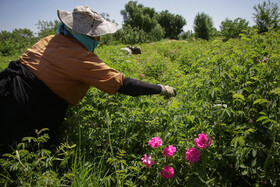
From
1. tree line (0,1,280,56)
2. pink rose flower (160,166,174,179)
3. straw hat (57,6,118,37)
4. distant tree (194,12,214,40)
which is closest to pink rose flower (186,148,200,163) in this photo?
pink rose flower (160,166,174,179)

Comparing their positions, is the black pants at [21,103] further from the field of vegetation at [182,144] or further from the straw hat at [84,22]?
the straw hat at [84,22]

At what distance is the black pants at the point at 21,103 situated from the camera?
1554mm

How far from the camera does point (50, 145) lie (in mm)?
1757

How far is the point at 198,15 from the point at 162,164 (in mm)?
41443

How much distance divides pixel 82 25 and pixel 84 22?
40 millimetres

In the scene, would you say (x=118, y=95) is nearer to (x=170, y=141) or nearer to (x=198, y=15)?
(x=170, y=141)

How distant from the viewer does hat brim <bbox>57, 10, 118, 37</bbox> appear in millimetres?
1657

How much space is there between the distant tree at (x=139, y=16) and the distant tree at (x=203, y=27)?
372 inches

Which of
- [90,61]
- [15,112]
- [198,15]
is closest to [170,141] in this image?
[90,61]

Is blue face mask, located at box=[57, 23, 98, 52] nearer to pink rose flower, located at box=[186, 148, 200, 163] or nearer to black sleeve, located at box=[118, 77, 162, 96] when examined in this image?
black sleeve, located at box=[118, 77, 162, 96]

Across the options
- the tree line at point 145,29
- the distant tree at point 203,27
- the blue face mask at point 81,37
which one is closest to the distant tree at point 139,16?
the tree line at point 145,29

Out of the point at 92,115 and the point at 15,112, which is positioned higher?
the point at 15,112

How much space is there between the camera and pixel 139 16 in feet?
127

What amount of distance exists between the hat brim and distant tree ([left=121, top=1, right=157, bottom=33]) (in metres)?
39.9
